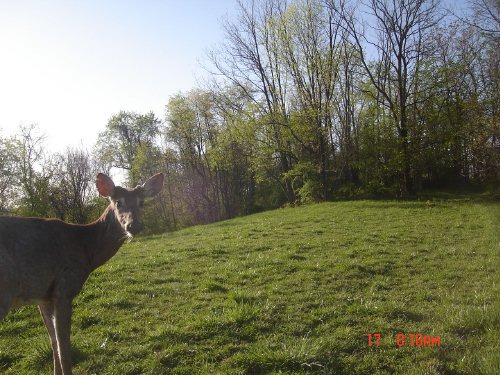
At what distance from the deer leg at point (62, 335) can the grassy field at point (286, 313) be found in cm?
56

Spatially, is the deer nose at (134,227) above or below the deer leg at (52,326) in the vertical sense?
above

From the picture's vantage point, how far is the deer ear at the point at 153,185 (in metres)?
7.00

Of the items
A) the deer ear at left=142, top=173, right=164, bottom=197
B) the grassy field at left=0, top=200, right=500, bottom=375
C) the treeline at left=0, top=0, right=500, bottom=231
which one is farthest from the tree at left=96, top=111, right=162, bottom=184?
the deer ear at left=142, top=173, right=164, bottom=197

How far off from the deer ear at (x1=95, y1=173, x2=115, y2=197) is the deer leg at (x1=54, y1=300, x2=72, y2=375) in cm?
210

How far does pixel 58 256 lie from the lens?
5449 mm

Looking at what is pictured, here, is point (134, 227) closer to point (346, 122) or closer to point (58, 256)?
point (58, 256)

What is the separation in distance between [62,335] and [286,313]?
4207 millimetres
